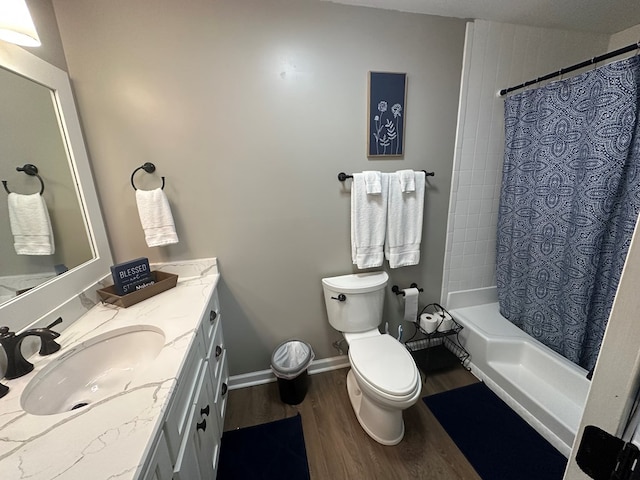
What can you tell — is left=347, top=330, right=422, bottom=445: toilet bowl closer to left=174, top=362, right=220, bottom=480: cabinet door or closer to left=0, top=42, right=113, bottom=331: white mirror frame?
left=174, top=362, right=220, bottom=480: cabinet door

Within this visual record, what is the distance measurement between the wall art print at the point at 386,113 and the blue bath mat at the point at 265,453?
1660 millimetres

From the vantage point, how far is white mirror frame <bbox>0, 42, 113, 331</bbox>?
0.90 metres

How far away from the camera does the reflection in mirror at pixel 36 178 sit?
899 mm

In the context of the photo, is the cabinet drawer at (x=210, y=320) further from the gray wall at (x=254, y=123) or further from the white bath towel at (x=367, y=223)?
the white bath towel at (x=367, y=223)

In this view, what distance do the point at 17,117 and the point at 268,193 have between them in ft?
3.28

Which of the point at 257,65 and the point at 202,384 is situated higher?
the point at 257,65

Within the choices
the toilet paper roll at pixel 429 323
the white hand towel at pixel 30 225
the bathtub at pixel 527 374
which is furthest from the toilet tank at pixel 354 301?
the white hand towel at pixel 30 225

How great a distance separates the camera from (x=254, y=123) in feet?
4.58

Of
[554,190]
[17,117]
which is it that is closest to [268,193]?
[17,117]

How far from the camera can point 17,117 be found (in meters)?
0.96

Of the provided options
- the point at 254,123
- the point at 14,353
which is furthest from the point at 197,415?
the point at 254,123

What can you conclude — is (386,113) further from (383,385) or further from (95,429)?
(95,429)

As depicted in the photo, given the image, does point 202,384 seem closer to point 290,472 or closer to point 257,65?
point 290,472

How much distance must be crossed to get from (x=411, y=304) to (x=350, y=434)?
861 mm
